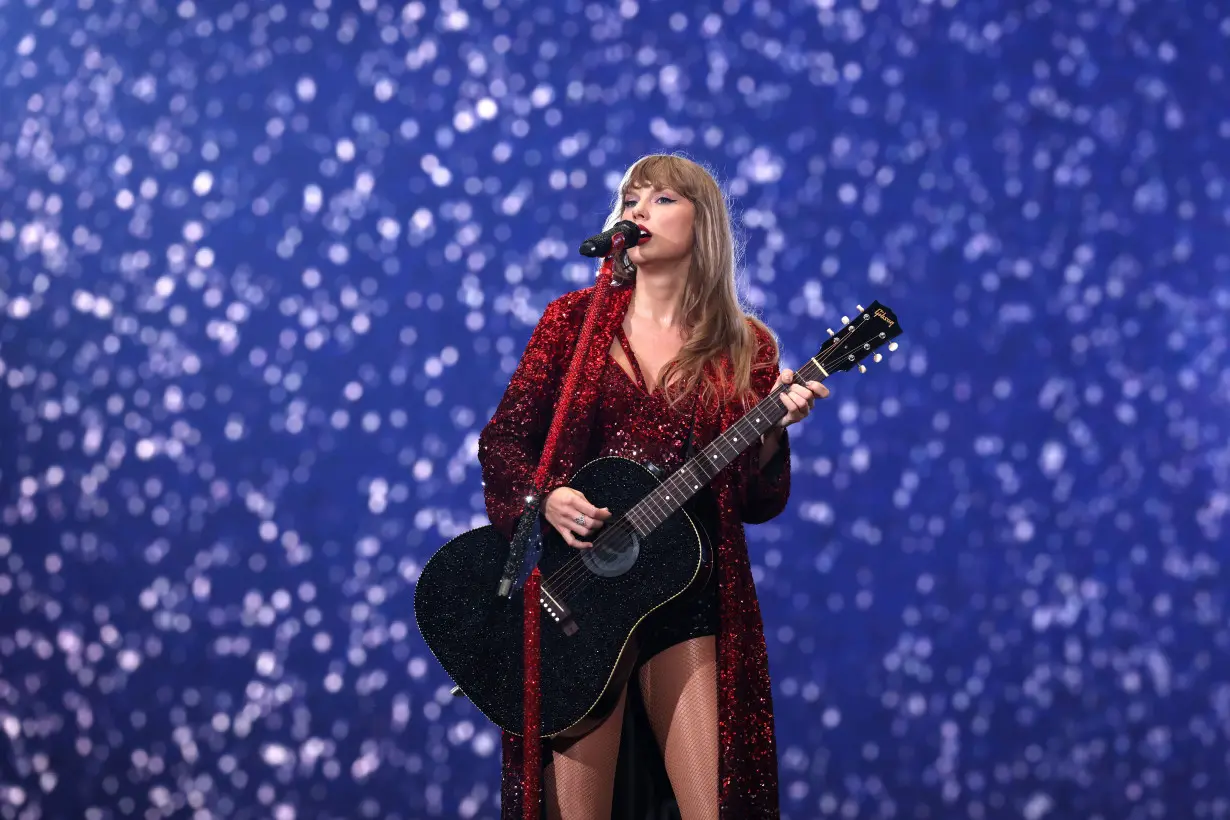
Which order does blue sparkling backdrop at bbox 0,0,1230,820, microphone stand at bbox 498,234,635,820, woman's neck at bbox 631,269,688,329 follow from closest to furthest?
microphone stand at bbox 498,234,635,820 < woman's neck at bbox 631,269,688,329 < blue sparkling backdrop at bbox 0,0,1230,820

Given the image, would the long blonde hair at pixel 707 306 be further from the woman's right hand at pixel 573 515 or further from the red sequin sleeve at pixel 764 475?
the woman's right hand at pixel 573 515

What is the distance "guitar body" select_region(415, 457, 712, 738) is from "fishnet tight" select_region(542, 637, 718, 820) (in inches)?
1.9

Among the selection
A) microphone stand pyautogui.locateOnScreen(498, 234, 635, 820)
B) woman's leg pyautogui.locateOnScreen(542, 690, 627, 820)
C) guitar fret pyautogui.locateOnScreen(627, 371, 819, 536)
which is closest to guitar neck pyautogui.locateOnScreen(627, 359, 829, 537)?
guitar fret pyautogui.locateOnScreen(627, 371, 819, 536)

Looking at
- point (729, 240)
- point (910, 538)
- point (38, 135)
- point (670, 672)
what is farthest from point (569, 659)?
point (38, 135)

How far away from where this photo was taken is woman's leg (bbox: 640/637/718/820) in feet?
6.62

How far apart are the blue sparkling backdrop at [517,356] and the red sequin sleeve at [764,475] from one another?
3.49ft

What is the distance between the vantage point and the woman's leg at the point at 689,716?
6.62 ft

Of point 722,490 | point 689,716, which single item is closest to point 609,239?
point 722,490

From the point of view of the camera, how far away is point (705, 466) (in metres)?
2.05

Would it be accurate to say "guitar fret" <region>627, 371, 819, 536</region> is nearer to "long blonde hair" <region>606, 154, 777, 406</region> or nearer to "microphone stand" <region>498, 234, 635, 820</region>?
"long blonde hair" <region>606, 154, 777, 406</region>

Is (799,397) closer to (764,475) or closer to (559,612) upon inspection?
(764,475)

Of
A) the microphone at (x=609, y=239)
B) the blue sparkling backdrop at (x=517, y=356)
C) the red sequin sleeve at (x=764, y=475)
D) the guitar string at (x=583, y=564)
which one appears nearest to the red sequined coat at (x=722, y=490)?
the red sequin sleeve at (x=764, y=475)

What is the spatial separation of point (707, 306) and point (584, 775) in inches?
32.0

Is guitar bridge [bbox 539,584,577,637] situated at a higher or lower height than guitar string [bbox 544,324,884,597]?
lower
